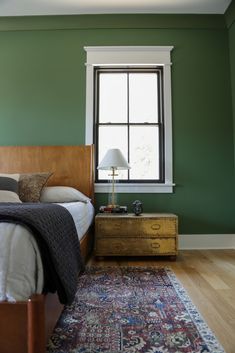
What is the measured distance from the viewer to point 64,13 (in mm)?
3330

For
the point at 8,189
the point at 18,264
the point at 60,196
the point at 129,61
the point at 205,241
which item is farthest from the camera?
the point at 129,61

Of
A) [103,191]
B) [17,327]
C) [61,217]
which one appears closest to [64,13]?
[103,191]

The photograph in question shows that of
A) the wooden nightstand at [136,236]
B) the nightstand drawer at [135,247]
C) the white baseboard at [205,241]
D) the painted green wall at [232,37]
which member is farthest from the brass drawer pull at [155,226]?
the painted green wall at [232,37]

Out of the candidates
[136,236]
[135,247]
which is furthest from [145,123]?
[135,247]

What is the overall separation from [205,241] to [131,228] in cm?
110

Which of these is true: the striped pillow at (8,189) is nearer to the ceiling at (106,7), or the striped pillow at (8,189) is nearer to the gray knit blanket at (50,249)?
the gray knit blanket at (50,249)

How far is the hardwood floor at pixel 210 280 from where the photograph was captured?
1357mm

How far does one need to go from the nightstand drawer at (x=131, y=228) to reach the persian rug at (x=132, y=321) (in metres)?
0.62

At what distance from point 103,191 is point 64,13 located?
2.36 meters

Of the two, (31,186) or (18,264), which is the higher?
(31,186)

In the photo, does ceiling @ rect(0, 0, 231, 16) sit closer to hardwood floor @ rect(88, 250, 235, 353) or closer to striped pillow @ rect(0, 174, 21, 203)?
striped pillow @ rect(0, 174, 21, 203)

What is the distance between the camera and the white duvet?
3.18 ft

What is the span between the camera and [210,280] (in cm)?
205

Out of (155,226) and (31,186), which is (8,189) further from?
(155,226)
